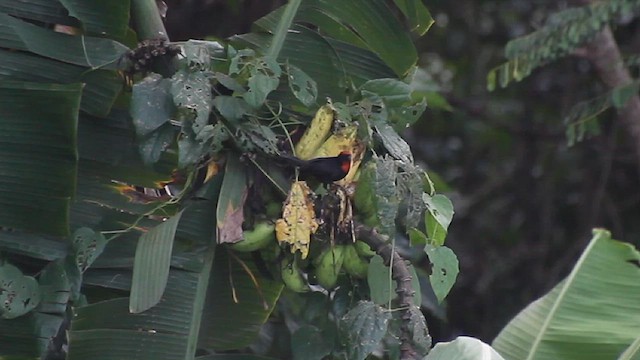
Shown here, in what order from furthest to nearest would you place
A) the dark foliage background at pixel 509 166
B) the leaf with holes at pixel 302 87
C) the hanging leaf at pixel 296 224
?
the dark foliage background at pixel 509 166 < the leaf with holes at pixel 302 87 < the hanging leaf at pixel 296 224

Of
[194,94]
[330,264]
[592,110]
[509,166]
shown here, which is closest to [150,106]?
[194,94]

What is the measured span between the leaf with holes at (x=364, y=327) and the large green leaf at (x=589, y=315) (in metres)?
0.53

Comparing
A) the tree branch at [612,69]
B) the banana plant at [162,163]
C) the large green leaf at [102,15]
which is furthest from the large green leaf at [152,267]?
the tree branch at [612,69]

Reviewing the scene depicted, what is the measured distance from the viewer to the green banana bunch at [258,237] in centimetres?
111

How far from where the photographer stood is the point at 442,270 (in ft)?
3.57

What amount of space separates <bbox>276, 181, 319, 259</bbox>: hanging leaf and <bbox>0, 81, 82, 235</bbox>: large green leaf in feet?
0.99

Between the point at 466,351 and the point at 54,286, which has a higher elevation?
the point at 466,351

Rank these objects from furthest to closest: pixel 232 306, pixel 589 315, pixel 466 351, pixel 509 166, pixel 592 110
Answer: pixel 509 166 < pixel 592 110 < pixel 589 315 < pixel 232 306 < pixel 466 351

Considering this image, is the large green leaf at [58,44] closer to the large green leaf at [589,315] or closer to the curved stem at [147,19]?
the curved stem at [147,19]

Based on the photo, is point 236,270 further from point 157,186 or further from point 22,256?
point 22,256

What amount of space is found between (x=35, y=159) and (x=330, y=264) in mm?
416

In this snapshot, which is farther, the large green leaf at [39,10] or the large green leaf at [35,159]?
the large green leaf at [39,10]

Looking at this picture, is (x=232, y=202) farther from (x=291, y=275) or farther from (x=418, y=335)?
(x=418, y=335)

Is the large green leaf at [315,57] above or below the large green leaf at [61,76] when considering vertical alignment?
above
